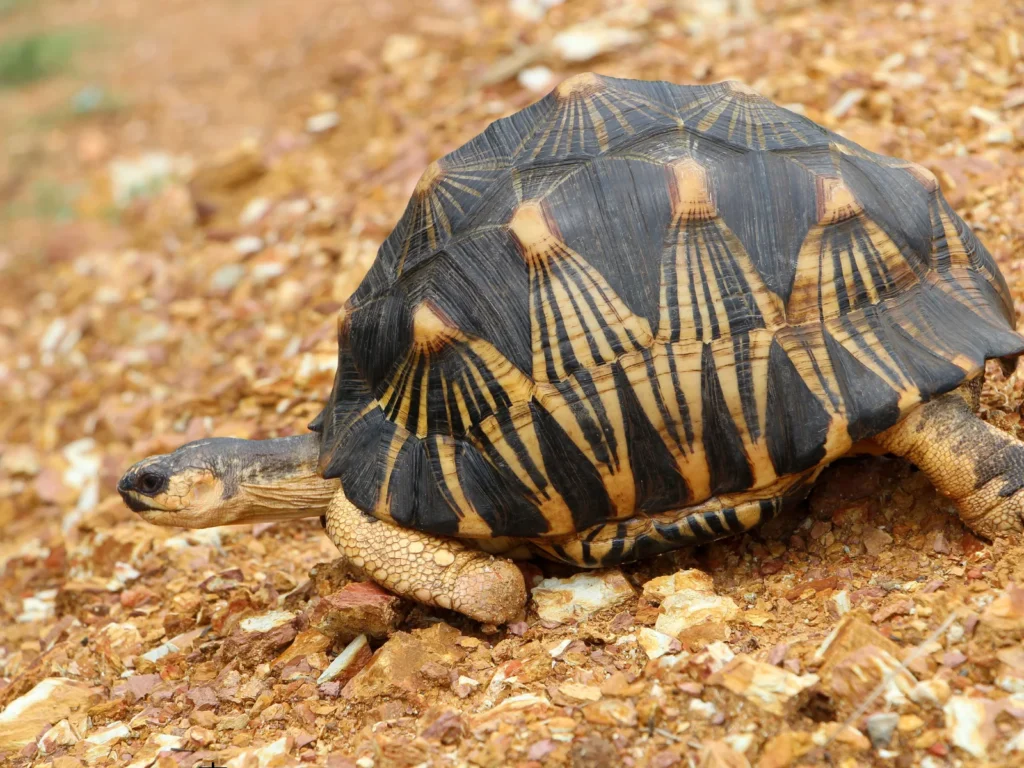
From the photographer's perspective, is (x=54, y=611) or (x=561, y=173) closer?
(x=561, y=173)

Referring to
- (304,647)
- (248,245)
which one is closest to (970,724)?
(304,647)

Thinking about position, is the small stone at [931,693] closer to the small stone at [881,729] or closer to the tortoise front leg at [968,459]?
the small stone at [881,729]

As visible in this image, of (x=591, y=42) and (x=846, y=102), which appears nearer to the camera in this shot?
→ (x=846, y=102)

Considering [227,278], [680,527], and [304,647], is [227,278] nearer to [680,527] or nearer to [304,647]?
[304,647]

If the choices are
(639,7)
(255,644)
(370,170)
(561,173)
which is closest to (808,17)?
(639,7)

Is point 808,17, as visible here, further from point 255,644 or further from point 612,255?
point 255,644

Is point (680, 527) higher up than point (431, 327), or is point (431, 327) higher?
point (431, 327)
